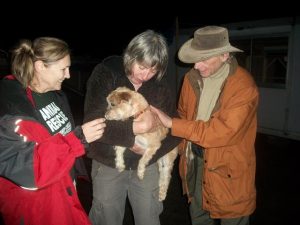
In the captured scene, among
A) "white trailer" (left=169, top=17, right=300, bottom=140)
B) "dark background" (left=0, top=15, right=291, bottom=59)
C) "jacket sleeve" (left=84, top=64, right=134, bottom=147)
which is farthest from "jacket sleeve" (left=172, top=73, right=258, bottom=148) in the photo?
"dark background" (left=0, top=15, right=291, bottom=59)

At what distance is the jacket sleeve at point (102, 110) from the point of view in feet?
8.84

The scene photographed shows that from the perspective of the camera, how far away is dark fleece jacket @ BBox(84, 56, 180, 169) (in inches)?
107

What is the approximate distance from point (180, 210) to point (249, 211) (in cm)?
215

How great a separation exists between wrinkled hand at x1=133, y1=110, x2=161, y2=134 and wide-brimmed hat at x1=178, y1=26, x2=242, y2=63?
69 centimetres

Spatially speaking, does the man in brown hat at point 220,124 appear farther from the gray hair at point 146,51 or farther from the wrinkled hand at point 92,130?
the wrinkled hand at point 92,130

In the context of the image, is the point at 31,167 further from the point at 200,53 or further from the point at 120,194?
the point at 200,53

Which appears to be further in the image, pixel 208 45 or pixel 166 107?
pixel 166 107

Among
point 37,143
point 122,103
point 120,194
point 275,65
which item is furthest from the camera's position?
point 275,65

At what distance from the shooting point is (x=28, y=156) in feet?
6.24

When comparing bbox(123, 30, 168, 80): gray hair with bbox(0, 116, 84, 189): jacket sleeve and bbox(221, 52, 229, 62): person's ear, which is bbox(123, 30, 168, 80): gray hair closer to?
bbox(221, 52, 229, 62): person's ear

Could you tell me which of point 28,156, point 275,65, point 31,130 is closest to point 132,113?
point 31,130

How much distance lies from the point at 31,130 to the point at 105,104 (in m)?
0.91

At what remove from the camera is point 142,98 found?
2.98 meters

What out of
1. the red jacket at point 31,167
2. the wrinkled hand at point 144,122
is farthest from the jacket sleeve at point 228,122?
the red jacket at point 31,167
